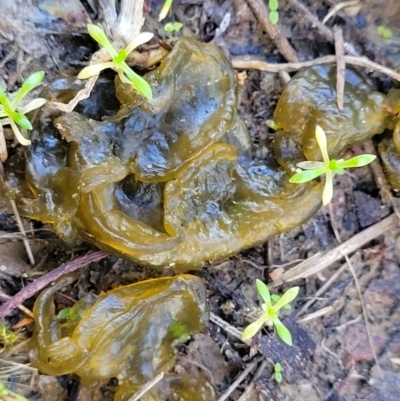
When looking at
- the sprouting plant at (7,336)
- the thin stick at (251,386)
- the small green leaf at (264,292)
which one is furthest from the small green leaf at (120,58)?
the thin stick at (251,386)

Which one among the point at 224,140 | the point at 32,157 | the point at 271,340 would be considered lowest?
A: the point at 271,340

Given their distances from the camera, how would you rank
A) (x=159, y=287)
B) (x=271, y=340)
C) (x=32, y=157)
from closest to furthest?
1. (x=32, y=157)
2. (x=159, y=287)
3. (x=271, y=340)

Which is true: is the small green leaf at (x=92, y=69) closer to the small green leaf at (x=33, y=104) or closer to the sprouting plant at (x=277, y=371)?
the small green leaf at (x=33, y=104)

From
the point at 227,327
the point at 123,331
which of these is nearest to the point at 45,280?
the point at 123,331

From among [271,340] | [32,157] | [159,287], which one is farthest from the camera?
[271,340]

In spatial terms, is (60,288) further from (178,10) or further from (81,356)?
(178,10)

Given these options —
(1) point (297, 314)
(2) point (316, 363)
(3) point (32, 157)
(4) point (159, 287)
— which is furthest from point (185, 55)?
(2) point (316, 363)
